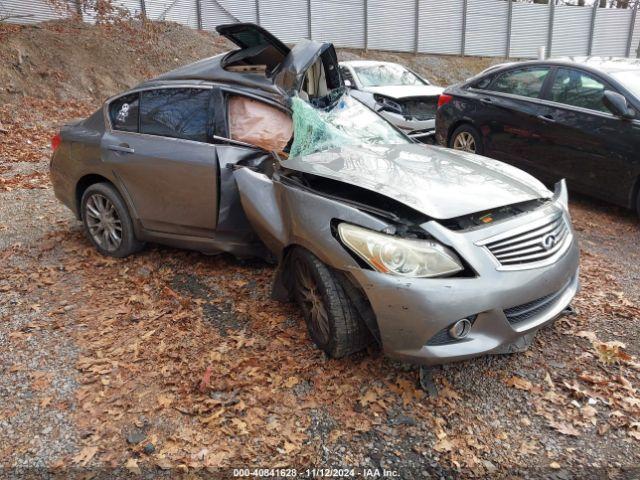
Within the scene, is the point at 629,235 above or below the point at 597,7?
below

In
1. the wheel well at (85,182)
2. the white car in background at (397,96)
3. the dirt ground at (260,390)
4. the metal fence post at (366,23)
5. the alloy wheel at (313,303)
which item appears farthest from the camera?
the metal fence post at (366,23)

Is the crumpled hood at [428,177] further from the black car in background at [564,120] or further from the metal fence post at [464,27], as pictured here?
the metal fence post at [464,27]

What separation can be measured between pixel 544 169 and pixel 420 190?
147 inches

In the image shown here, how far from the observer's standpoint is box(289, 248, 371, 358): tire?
2.99 m

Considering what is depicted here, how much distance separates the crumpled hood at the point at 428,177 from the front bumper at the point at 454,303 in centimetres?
20

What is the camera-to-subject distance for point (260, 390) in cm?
306

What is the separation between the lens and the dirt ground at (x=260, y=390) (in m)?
2.61

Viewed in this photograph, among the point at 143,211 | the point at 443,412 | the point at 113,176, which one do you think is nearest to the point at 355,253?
the point at 443,412

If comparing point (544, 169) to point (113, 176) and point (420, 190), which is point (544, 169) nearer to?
point (420, 190)

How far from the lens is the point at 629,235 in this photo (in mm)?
5371

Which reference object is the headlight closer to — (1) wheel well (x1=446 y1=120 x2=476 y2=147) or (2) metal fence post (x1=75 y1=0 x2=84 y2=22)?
(1) wheel well (x1=446 y1=120 x2=476 y2=147)

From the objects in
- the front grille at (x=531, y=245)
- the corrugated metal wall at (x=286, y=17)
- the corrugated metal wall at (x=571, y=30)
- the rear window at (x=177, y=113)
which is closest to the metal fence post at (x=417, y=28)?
the corrugated metal wall at (x=286, y=17)

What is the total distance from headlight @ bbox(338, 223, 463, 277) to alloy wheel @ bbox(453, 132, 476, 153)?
4.75 meters

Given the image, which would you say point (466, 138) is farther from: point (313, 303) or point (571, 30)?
point (571, 30)
